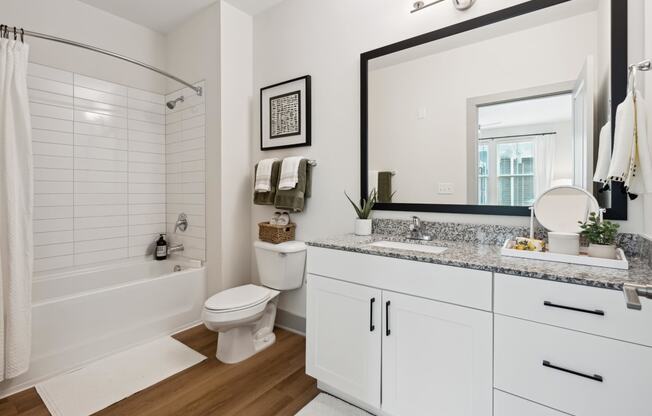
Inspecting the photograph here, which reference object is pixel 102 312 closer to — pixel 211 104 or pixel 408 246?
pixel 211 104

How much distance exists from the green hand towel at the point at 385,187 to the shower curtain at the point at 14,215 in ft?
6.47

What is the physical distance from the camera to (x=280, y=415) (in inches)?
58.6

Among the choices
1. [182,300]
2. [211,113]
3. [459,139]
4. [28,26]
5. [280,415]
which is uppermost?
[28,26]

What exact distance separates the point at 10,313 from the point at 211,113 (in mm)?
1740

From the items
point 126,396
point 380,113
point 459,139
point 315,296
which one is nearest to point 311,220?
point 315,296

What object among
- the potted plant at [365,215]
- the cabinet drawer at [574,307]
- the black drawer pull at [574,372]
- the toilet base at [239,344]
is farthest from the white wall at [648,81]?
the toilet base at [239,344]

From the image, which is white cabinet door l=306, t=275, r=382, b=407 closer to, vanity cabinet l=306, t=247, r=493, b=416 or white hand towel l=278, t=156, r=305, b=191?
vanity cabinet l=306, t=247, r=493, b=416

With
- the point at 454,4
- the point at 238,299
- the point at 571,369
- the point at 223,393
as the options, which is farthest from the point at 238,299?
the point at 454,4

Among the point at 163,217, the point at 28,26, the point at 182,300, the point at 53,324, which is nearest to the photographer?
the point at 53,324

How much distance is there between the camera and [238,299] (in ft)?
6.35

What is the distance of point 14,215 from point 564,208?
8.77ft

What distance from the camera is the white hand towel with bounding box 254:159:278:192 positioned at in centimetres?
225

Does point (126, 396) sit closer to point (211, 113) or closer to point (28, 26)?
point (211, 113)

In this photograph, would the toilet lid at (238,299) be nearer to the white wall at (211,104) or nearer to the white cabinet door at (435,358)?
the white wall at (211,104)
